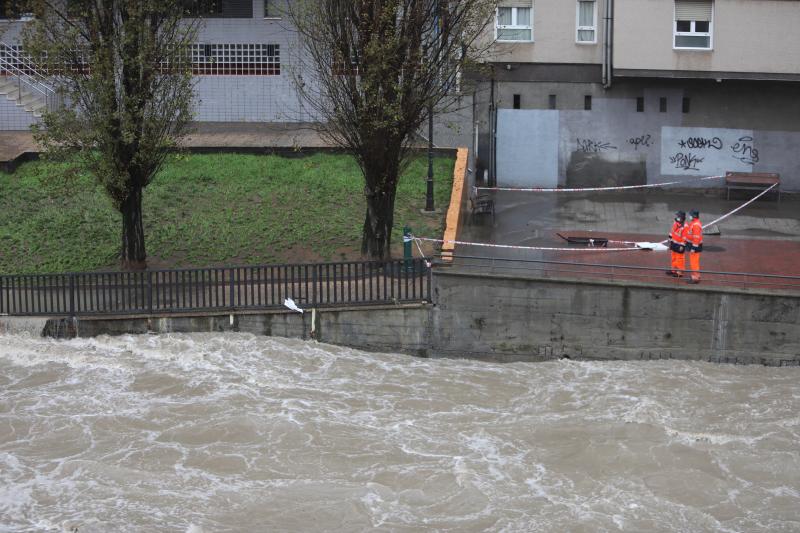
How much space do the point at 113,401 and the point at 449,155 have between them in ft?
45.3

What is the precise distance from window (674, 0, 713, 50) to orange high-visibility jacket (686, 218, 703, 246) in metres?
9.05

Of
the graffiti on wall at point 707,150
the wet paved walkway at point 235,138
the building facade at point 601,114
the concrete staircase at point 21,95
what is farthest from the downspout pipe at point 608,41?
the concrete staircase at point 21,95

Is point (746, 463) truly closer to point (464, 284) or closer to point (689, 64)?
point (464, 284)

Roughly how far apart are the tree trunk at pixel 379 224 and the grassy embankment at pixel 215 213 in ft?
2.93

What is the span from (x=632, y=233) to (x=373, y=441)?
425 inches

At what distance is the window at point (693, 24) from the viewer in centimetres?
2741

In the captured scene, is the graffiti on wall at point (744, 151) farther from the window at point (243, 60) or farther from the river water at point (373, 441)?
the window at point (243, 60)

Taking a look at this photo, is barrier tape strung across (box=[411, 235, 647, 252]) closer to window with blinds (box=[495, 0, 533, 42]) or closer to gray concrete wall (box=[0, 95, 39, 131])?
window with blinds (box=[495, 0, 533, 42])

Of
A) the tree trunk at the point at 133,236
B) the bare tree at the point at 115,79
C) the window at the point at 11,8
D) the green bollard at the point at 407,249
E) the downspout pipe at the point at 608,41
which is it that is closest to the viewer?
the green bollard at the point at 407,249

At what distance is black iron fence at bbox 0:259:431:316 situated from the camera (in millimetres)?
19797

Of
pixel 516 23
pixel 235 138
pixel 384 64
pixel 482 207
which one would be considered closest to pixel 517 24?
pixel 516 23

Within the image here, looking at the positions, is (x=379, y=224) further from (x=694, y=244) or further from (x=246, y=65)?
(x=246, y=65)

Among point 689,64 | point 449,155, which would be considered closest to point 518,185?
point 449,155

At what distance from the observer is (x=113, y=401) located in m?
17.0
